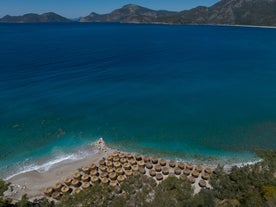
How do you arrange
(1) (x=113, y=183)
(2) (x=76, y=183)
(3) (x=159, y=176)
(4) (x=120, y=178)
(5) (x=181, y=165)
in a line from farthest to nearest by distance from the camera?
(5) (x=181, y=165) < (3) (x=159, y=176) < (4) (x=120, y=178) < (2) (x=76, y=183) < (1) (x=113, y=183)

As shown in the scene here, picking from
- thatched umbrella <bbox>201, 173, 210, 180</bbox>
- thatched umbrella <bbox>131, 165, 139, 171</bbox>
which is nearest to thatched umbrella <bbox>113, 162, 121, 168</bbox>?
thatched umbrella <bbox>131, 165, 139, 171</bbox>

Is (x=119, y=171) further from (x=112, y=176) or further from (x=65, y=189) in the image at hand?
(x=65, y=189)

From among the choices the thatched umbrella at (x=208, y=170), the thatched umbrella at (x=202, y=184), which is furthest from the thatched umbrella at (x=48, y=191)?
the thatched umbrella at (x=208, y=170)

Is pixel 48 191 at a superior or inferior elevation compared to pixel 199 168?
superior

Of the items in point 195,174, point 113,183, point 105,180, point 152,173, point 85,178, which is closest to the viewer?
point 113,183

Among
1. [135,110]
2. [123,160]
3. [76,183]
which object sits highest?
[123,160]

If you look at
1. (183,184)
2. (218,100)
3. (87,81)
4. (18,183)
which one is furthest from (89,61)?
(183,184)

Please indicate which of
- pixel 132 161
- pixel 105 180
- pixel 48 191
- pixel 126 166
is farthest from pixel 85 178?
pixel 132 161
